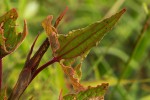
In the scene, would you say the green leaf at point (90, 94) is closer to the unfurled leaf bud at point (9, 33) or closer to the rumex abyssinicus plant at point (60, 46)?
the rumex abyssinicus plant at point (60, 46)

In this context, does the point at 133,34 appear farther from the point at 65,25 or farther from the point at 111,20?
the point at 111,20

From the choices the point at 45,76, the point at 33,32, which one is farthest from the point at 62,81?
the point at 33,32

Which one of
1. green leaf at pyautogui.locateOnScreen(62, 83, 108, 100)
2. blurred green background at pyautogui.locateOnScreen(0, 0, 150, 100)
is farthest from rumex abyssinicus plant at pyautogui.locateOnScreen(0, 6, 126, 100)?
blurred green background at pyautogui.locateOnScreen(0, 0, 150, 100)

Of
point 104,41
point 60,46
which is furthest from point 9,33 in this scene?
point 104,41

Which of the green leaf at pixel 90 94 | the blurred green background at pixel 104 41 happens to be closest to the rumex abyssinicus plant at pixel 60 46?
the green leaf at pixel 90 94

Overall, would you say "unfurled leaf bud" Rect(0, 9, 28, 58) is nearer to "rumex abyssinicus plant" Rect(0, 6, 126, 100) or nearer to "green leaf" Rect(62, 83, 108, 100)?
"rumex abyssinicus plant" Rect(0, 6, 126, 100)

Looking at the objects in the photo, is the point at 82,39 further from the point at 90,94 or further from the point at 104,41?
the point at 104,41

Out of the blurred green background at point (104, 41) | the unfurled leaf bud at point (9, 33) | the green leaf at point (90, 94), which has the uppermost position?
the blurred green background at point (104, 41)

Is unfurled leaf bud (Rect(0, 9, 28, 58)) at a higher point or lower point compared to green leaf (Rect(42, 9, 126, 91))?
higher
